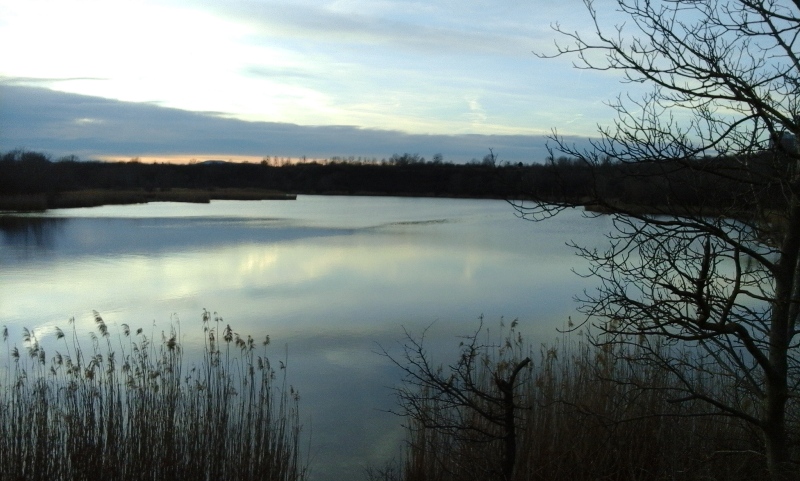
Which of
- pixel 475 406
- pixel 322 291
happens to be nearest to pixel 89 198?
pixel 322 291

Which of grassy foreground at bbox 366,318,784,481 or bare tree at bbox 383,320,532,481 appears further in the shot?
grassy foreground at bbox 366,318,784,481

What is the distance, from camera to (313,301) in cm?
983

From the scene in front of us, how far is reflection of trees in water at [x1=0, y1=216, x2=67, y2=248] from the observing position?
1591cm

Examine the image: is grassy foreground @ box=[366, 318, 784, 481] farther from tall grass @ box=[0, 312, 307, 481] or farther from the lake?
tall grass @ box=[0, 312, 307, 481]

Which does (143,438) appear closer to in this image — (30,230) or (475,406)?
(475,406)

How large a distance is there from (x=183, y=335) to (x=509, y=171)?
5461mm

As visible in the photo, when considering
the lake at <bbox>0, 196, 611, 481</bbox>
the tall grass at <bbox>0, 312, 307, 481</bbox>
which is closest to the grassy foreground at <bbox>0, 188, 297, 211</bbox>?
the lake at <bbox>0, 196, 611, 481</bbox>

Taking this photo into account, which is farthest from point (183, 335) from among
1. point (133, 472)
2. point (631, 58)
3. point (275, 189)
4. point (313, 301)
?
point (275, 189)

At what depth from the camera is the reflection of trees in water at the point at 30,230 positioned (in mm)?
15907

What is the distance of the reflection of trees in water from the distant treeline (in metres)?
3.77

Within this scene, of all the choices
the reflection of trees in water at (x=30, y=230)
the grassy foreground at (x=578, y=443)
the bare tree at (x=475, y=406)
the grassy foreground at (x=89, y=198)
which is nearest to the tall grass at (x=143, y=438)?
the grassy foreground at (x=578, y=443)

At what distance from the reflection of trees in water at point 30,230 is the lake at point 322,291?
7 cm

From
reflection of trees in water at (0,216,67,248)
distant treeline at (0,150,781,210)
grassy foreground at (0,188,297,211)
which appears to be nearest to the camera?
distant treeline at (0,150,781,210)

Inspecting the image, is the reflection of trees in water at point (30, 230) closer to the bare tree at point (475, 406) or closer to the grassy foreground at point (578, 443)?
the bare tree at point (475, 406)
